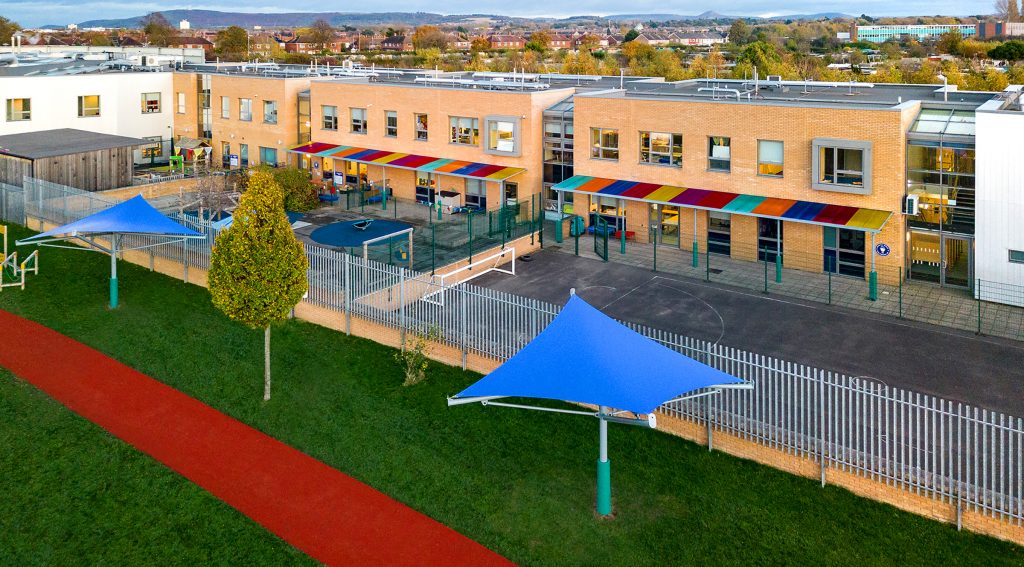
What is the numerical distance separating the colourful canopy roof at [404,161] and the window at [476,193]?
3.29 feet

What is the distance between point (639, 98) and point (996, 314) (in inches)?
592

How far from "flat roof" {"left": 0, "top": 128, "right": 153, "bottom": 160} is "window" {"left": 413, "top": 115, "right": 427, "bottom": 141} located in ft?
45.7

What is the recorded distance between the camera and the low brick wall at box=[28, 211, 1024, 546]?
1227 cm

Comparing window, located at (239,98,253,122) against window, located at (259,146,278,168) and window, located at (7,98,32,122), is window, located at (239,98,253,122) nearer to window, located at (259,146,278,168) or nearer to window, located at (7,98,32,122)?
window, located at (259,146,278,168)

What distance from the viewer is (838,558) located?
1179cm

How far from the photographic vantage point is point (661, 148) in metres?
→ 31.7

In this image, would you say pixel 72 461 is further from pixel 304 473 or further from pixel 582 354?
pixel 582 354

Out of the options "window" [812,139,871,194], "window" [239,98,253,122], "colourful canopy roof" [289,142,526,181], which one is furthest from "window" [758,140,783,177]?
"window" [239,98,253,122]

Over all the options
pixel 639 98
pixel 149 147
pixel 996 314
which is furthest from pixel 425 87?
pixel 996 314

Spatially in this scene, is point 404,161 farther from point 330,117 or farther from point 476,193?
point 330,117

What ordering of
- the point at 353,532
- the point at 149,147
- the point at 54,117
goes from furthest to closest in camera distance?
the point at 149,147, the point at 54,117, the point at 353,532

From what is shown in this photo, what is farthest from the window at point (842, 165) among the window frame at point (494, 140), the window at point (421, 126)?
the window at point (421, 126)

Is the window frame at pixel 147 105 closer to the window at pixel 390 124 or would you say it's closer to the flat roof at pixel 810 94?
the window at pixel 390 124

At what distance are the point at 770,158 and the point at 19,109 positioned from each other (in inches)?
1657
